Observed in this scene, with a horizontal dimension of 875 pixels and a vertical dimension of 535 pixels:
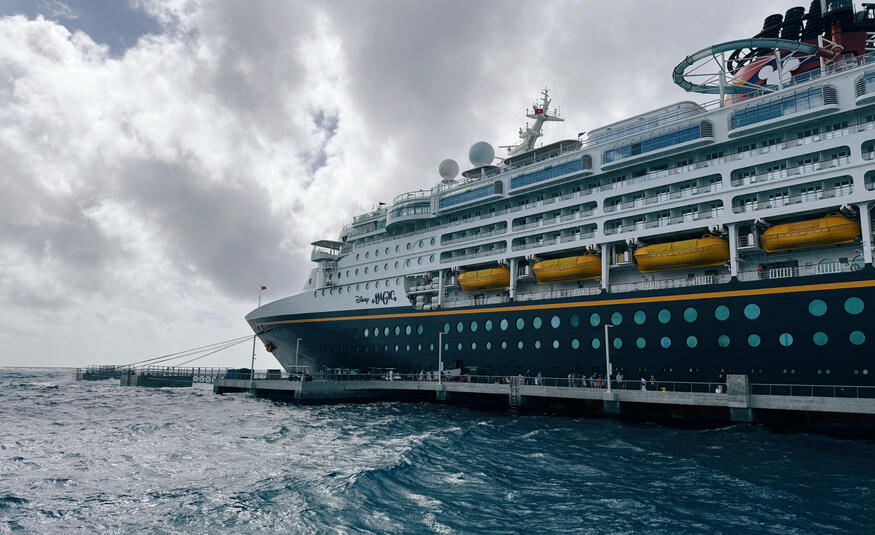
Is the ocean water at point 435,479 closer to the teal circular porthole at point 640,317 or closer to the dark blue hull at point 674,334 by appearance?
the dark blue hull at point 674,334

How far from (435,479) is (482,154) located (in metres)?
32.7

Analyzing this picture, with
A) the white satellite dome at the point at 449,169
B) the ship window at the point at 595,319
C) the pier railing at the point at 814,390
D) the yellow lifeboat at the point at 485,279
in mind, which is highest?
the white satellite dome at the point at 449,169

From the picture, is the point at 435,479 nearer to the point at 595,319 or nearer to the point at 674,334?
the point at 674,334

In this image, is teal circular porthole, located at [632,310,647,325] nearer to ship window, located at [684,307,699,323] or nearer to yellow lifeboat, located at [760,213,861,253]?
ship window, located at [684,307,699,323]

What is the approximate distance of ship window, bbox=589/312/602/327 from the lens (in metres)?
30.7

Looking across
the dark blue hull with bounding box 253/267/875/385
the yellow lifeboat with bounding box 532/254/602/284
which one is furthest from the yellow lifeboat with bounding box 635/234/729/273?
the yellow lifeboat with bounding box 532/254/602/284

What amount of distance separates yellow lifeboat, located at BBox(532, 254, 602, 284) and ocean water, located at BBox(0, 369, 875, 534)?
8967 mm

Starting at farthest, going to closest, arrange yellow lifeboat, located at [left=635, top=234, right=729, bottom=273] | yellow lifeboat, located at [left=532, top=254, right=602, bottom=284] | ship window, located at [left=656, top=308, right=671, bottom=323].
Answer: yellow lifeboat, located at [left=532, top=254, right=602, bottom=284] < ship window, located at [left=656, top=308, right=671, bottom=323] < yellow lifeboat, located at [left=635, top=234, right=729, bottom=273]

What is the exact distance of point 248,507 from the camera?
1462 centimetres

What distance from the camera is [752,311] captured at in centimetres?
2538

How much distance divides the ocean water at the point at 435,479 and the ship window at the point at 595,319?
5595 mm

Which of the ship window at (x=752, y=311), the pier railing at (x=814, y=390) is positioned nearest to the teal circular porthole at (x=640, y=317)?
the ship window at (x=752, y=311)

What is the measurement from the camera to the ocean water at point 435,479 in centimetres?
1358

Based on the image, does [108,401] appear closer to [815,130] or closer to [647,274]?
[647,274]
